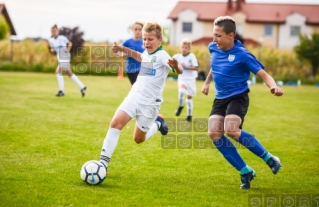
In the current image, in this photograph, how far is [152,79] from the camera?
6.76 metres

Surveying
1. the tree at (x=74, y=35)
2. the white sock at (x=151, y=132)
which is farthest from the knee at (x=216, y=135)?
the tree at (x=74, y=35)

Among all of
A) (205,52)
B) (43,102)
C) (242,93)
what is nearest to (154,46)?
(242,93)

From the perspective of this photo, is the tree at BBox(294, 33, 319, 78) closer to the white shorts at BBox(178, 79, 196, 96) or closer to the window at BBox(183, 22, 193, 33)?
the window at BBox(183, 22, 193, 33)

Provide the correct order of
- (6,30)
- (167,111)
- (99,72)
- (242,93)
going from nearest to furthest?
(242,93) → (167,111) → (99,72) → (6,30)

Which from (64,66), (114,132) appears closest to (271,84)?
(114,132)

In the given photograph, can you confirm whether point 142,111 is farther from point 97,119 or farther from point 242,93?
point 97,119

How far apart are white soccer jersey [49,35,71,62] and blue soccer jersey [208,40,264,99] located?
11550 millimetres

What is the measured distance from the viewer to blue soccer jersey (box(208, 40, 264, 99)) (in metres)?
6.36

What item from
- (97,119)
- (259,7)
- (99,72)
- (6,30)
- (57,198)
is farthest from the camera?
(259,7)

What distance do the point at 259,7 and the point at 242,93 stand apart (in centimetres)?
5022

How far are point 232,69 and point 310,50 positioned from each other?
28477 millimetres

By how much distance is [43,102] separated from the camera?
50.2 feet

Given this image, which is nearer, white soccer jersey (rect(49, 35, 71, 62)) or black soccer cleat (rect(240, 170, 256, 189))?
black soccer cleat (rect(240, 170, 256, 189))

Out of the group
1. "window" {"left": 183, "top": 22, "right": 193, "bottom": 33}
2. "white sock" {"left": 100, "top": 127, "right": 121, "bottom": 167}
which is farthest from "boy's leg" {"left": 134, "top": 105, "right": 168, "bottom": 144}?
"window" {"left": 183, "top": 22, "right": 193, "bottom": 33}
